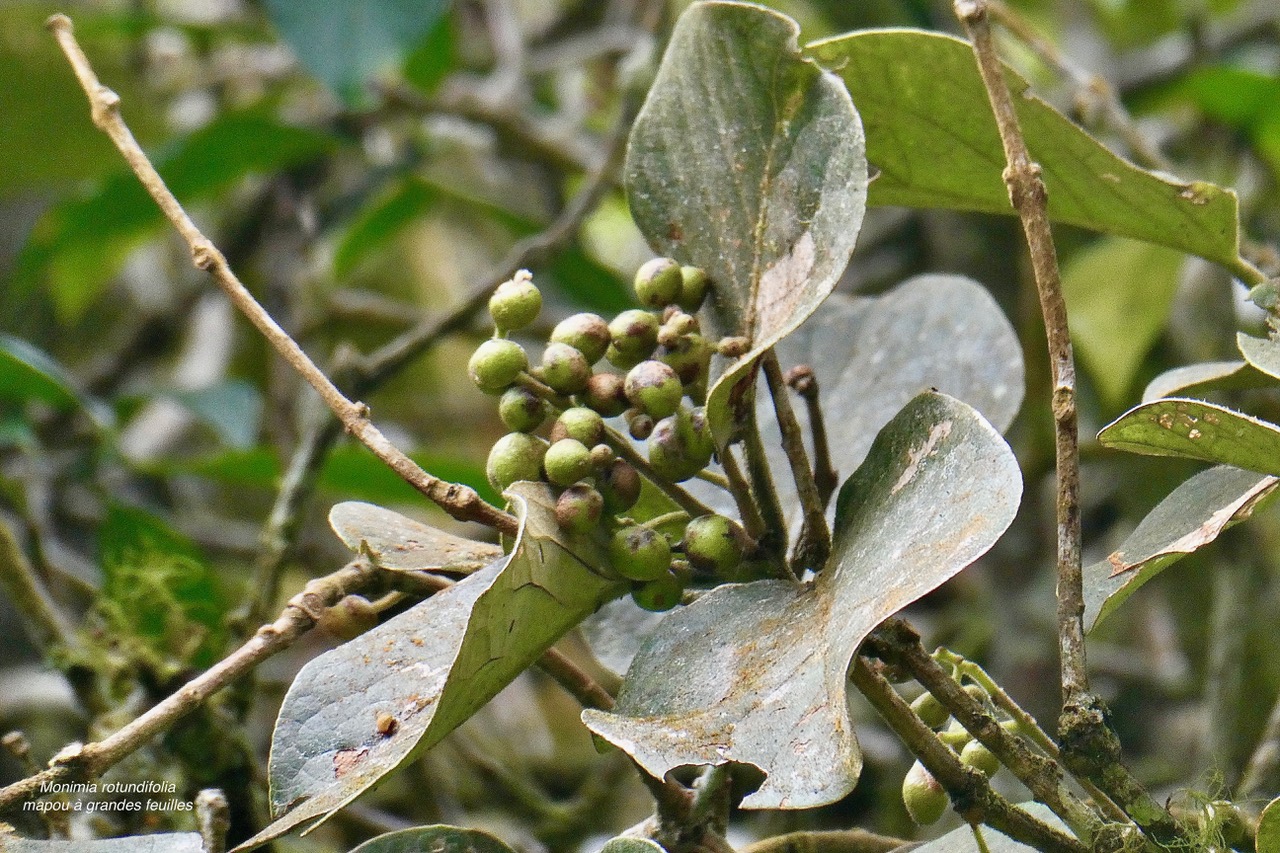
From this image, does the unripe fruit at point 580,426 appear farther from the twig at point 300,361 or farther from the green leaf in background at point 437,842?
the green leaf in background at point 437,842

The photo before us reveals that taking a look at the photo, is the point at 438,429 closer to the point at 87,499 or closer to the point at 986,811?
the point at 87,499

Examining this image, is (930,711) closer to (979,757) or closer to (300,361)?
(979,757)

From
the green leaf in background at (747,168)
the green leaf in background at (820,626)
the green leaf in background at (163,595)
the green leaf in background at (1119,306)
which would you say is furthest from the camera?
the green leaf in background at (1119,306)

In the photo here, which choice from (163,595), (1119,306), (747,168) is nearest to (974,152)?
(747,168)

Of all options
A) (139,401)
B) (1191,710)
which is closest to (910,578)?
(139,401)

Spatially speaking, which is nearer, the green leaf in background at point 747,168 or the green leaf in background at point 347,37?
the green leaf in background at point 747,168

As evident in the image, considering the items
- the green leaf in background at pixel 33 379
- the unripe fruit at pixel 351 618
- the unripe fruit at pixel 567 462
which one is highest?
the green leaf in background at pixel 33 379

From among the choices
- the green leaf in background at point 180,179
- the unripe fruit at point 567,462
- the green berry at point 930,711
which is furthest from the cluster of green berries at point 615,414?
the green leaf in background at point 180,179
